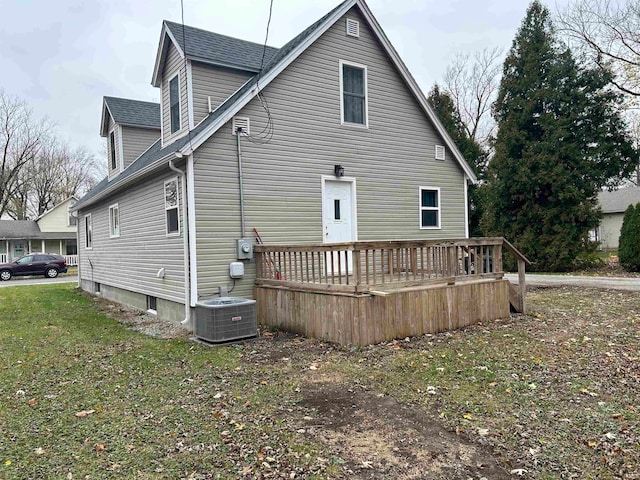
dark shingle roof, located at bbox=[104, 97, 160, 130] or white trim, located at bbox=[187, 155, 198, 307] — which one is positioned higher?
dark shingle roof, located at bbox=[104, 97, 160, 130]

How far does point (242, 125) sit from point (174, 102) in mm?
2237

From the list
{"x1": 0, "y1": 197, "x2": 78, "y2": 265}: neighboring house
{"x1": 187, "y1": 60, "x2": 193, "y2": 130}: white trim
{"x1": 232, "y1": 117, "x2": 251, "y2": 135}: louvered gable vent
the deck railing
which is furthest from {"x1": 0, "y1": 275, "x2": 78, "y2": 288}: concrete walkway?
the deck railing

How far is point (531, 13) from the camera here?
17.4 meters

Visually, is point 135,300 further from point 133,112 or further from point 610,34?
point 610,34

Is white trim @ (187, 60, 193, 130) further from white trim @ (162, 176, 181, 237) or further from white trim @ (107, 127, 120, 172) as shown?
white trim @ (107, 127, 120, 172)

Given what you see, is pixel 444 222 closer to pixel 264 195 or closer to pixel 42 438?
pixel 264 195

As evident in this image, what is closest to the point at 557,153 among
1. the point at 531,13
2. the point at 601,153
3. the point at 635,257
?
the point at 601,153

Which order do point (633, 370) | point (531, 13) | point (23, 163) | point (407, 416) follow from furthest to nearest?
point (23, 163), point (531, 13), point (633, 370), point (407, 416)

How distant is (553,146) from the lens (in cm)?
1644

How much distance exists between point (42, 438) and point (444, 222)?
33.6ft

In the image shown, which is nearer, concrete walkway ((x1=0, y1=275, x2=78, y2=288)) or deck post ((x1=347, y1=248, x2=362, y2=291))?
deck post ((x1=347, y1=248, x2=362, y2=291))

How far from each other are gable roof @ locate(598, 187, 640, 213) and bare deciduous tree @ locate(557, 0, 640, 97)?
1259 cm

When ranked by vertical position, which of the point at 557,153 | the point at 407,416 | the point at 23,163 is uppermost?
the point at 23,163

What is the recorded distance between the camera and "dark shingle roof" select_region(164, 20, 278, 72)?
927 cm
